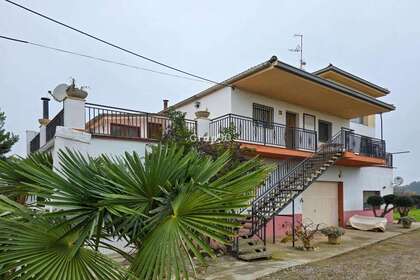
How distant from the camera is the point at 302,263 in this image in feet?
32.7

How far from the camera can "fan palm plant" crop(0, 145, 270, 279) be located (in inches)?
115

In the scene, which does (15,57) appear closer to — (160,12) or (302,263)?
(160,12)

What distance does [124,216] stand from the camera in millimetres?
3430

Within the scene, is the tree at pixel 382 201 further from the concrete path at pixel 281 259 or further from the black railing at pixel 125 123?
the black railing at pixel 125 123

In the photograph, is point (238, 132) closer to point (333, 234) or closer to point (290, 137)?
point (290, 137)

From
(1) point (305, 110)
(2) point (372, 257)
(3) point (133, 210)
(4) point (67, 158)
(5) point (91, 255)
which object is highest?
(1) point (305, 110)

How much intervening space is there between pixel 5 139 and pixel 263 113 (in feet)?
48.8

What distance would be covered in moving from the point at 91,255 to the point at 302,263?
806 cm

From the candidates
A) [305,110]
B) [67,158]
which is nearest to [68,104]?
[67,158]

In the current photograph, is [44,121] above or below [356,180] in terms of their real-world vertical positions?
above

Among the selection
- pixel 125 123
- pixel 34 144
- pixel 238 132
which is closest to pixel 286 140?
pixel 238 132

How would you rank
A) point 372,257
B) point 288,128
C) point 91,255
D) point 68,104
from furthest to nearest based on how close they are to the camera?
point 288,128
point 372,257
point 68,104
point 91,255

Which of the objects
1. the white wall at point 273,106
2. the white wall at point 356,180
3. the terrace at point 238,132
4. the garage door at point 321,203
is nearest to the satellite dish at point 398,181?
the white wall at point 356,180

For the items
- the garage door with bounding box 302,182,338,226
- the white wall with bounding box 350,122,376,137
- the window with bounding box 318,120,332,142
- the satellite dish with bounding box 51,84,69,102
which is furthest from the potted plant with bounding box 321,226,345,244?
the white wall with bounding box 350,122,376,137
